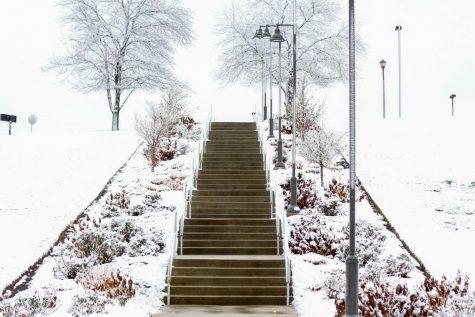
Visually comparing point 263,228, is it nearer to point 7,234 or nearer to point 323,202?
point 323,202

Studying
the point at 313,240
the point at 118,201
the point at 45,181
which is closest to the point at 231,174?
the point at 118,201

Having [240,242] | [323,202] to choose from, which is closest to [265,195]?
[323,202]

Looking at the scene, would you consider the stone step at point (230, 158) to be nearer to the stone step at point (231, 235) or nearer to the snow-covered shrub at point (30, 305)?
the stone step at point (231, 235)

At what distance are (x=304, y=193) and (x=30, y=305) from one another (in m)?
12.0

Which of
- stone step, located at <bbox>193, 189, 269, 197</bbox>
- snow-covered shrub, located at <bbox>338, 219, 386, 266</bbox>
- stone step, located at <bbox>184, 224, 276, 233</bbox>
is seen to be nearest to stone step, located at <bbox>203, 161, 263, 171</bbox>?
stone step, located at <bbox>193, 189, 269, 197</bbox>

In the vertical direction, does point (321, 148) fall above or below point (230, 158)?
above

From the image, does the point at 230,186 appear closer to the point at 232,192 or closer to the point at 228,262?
the point at 232,192

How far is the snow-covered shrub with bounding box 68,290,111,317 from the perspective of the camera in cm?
1366

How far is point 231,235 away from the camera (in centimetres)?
2003

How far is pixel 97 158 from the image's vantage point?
101ft

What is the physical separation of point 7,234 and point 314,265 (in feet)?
31.2

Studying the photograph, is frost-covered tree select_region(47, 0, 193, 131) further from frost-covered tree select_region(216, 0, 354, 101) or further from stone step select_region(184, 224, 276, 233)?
stone step select_region(184, 224, 276, 233)

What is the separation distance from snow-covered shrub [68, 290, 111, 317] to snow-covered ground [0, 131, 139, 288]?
9.84 feet

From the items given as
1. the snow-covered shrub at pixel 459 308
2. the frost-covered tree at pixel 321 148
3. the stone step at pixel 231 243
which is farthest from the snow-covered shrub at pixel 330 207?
the snow-covered shrub at pixel 459 308
